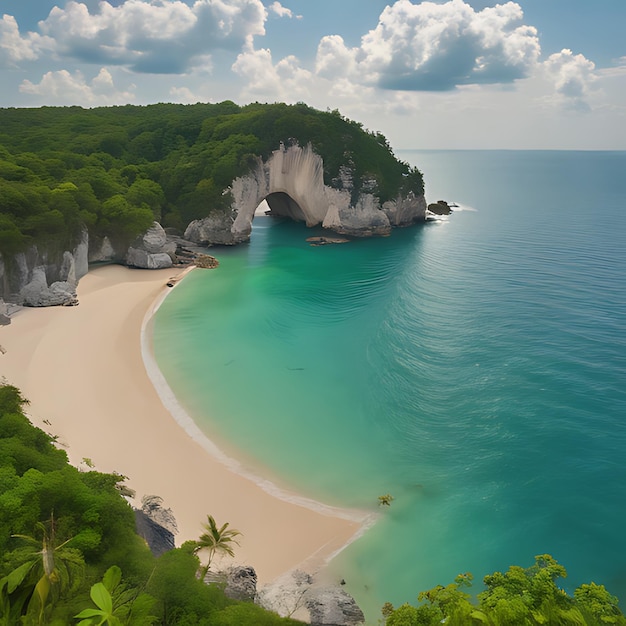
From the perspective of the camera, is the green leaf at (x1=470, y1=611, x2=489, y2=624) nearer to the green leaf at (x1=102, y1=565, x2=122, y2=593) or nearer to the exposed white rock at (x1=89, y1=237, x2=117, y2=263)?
the green leaf at (x1=102, y1=565, x2=122, y2=593)

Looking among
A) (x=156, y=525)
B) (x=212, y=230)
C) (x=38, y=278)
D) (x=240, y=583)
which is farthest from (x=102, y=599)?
(x=212, y=230)

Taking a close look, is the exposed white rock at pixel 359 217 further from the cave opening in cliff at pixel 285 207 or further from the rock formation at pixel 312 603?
the rock formation at pixel 312 603

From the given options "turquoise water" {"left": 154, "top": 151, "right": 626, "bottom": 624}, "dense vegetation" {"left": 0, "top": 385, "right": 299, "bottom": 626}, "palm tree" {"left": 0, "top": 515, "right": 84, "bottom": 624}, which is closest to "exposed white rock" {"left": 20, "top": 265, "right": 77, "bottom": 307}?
"turquoise water" {"left": 154, "top": 151, "right": 626, "bottom": 624}

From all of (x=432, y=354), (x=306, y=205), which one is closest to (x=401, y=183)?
(x=306, y=205)

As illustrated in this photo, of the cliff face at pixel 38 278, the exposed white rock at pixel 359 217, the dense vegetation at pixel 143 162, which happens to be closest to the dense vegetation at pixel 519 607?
the cliff face at pixel 38 278

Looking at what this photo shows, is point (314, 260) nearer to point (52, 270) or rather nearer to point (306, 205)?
point (306, 205)

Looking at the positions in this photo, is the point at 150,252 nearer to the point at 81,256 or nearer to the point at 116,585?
the point at 81,256
